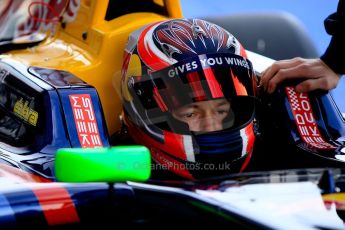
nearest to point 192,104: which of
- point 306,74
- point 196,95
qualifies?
point 196,95

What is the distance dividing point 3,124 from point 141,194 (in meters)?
1.21

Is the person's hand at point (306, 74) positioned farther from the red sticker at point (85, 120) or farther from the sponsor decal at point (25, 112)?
the sponsor decal at point (25, 112)

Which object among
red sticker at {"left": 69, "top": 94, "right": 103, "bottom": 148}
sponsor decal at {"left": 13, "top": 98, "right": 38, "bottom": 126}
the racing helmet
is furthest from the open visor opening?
sponsor decal at {"left": 13, "top": 98, "right": 38, "bottom": 126}

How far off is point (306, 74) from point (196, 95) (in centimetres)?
49

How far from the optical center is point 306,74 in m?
2.76

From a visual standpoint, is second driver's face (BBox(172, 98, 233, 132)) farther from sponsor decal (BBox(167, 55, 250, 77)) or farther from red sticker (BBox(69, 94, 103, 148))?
red sticker (BBox(69, 94, 103, 148))

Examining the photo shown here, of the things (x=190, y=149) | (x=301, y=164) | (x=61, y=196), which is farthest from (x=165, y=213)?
(x=301, y=164)

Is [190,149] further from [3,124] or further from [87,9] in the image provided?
[87,9]

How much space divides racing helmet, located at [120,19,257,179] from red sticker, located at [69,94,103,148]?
0.18 m

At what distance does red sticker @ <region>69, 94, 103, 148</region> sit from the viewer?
2.37m

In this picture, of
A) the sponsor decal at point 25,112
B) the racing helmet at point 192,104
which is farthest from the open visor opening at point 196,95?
the sponsor decal at point 25,112

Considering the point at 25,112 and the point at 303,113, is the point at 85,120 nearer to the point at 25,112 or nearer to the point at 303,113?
the point at 25,112

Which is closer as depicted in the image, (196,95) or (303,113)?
(196,95)

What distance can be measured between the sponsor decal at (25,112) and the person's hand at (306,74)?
0.84 metres
